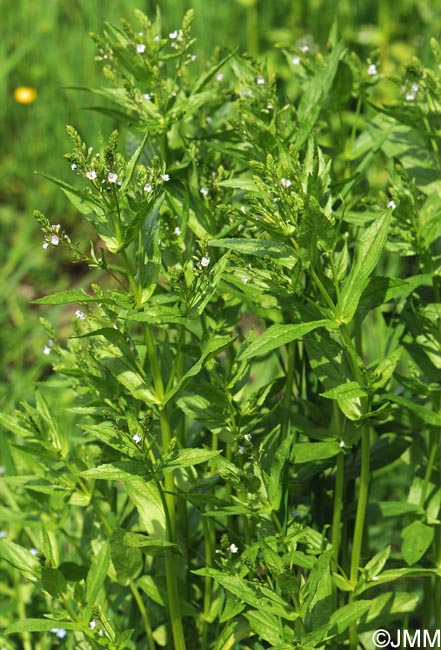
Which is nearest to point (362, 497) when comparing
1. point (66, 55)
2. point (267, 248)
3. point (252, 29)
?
point (267, 248)

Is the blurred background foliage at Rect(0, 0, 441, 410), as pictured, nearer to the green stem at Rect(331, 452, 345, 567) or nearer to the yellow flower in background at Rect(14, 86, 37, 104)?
the yellow flower in background at Rect(14, 86, 37, 104)

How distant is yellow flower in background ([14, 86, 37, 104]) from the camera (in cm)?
481

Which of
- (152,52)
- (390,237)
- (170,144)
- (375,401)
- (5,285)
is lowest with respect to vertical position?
(5,285)

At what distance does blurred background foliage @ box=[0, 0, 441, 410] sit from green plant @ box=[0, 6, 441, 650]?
7.59ft

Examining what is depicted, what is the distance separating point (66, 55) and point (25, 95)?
12.8 inches

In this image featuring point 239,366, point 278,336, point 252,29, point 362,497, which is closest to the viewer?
point 278,336

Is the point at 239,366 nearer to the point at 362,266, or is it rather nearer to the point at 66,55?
the point at 362,266

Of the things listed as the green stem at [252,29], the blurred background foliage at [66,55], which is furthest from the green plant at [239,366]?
the green stem at [252,29]

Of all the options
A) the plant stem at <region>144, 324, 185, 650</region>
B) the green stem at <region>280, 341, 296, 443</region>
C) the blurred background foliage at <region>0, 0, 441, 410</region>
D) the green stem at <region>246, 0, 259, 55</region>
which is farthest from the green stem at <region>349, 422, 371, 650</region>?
the green stem at <region>246, 0, 259, 55</region>

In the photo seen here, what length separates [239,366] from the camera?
1.90 meters

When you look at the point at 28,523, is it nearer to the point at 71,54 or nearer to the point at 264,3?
the point at 71,54

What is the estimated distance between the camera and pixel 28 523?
2125mm

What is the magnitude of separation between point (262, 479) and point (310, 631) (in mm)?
286

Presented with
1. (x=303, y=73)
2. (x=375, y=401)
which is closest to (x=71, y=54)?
(x=303, y=73)
